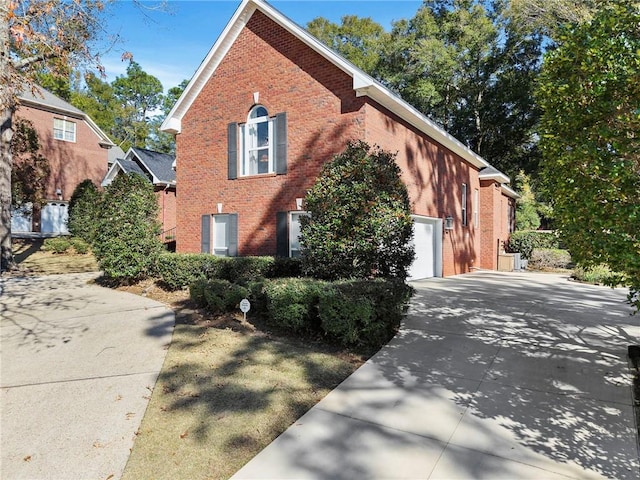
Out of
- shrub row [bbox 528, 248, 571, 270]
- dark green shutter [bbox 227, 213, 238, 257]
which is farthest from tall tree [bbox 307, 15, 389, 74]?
dark green shutter [bbox 227, 213, 238, 257]

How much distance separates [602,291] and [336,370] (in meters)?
10.2

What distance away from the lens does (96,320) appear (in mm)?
7570

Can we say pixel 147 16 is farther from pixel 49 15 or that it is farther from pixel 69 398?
pixel 69 398

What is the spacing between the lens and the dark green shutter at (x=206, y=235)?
42.3 ft

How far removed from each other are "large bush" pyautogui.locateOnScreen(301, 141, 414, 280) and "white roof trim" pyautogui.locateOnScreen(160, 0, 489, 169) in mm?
3051

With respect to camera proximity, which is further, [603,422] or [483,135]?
[483,135]

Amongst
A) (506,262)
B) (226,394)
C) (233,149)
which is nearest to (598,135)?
(226,394)

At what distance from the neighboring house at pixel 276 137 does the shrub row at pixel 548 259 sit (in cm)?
820

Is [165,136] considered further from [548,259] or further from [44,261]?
[548,259]

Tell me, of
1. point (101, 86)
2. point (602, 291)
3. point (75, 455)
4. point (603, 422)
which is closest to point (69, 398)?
point (75, 455)

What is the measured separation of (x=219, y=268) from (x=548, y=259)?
58.6 ft

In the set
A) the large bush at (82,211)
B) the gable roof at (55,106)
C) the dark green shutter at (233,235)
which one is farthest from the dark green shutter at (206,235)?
the gable roof at (55,106)

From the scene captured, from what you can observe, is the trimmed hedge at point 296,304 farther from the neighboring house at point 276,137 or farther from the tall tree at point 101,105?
the tall tree at point 101,105

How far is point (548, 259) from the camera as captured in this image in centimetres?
1986
